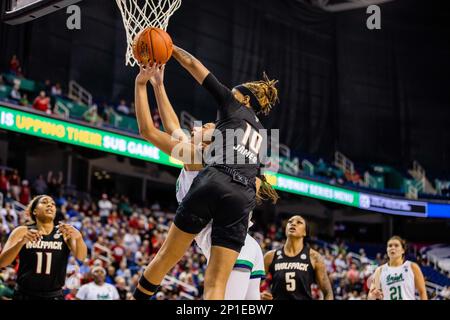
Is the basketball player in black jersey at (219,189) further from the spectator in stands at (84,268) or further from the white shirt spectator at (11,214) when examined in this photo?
the white shirt spectator at (11,214)

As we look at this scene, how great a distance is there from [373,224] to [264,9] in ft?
31.7

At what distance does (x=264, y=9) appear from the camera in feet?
85.6

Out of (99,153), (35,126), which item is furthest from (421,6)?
(35,126)

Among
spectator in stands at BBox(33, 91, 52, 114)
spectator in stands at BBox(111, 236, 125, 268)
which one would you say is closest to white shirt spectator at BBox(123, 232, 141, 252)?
spectator in stands at BBox(111, 236, 125, 268)

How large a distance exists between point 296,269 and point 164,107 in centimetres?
257

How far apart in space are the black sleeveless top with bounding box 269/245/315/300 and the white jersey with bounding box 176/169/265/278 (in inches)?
48.3

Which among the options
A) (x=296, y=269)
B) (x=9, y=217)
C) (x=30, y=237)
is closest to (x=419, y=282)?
(x=296, y=269)

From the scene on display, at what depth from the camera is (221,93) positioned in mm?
4918

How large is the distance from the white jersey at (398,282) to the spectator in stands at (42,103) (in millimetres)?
11294

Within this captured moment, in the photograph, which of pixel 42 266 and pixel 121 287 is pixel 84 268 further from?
pixel 42 266

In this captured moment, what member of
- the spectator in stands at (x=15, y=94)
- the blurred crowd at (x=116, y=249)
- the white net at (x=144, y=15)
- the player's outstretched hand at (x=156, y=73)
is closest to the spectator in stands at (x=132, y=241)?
the blurred crowd at (x=116, y=249)

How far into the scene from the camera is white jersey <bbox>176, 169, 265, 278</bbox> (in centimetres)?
537
